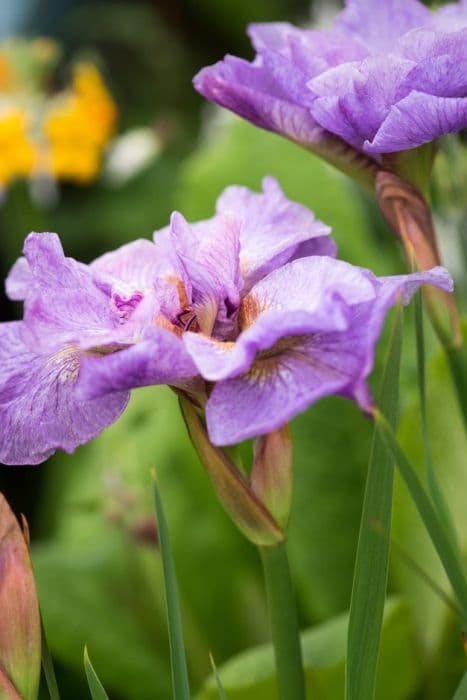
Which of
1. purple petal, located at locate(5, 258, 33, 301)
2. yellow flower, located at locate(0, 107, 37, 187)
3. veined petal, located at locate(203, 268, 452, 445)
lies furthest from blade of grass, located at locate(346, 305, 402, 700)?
yellow flower, located at locate(0, 107, 37, 187)

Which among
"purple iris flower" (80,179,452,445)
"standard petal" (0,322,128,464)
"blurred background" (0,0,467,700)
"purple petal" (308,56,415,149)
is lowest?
"blurred background" (0,0,467,700)

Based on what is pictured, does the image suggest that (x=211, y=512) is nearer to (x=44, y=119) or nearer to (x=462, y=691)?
(x=462, y=691)

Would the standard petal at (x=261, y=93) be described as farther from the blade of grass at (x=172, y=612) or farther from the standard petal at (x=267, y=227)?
the blade of grass at (x=172, y=612)

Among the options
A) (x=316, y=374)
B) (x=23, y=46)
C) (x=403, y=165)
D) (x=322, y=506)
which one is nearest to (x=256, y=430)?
(x=316, y=374)

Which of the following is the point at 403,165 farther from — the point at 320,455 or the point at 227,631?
the point at 227,631

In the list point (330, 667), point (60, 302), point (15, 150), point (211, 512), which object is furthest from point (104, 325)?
point (15, 150)

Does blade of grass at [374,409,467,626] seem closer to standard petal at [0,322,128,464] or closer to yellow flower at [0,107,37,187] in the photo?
standard petal at [0,322,128,464]
